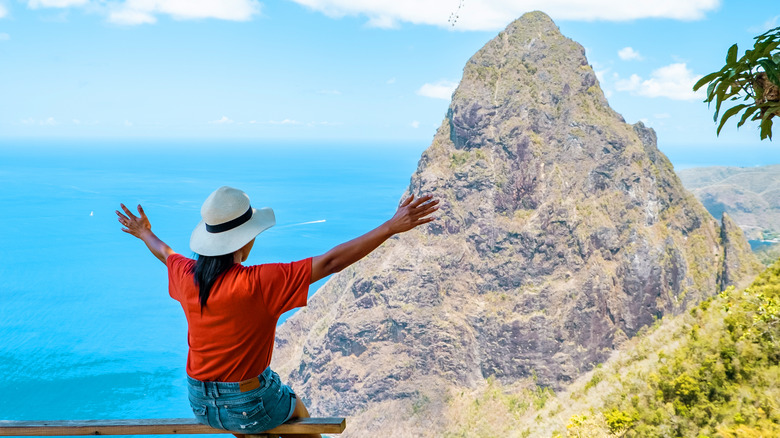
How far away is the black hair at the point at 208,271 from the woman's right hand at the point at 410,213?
1.61ft

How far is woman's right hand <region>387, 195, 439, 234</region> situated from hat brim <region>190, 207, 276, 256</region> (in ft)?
1.30

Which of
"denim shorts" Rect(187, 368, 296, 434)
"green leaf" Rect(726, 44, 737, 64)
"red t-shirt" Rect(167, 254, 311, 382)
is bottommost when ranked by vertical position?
"denim shorts" Rect(187, 368, 296, 434)

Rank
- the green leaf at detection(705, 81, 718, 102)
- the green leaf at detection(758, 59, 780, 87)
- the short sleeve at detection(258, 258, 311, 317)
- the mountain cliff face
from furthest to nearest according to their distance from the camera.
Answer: the mountain cliff face
the green leaf at detection(705, 81, 718, 102)
the green leaf at detection(758, 59, 780, 87)
the short sleeve at detection(258, 258, 311, 317)

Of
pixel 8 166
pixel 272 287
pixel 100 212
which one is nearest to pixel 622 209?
pixel 272 287

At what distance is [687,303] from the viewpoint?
51.2 meters

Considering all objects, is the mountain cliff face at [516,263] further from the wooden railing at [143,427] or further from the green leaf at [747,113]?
the green leaf at [747,113]

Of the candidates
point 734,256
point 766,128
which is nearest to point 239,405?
point 766,128

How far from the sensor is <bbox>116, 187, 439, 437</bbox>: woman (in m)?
1.59

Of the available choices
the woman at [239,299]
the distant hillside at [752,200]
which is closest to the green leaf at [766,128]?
the woman at [239,299]

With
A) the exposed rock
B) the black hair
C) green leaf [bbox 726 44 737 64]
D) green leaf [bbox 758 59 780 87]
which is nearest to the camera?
the black hair

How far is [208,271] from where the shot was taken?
168 centimetres

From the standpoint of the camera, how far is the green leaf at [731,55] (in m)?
1.88

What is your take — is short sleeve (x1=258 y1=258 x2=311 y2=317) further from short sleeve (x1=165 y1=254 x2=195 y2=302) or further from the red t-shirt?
short sleeve (x1=165 y1=254 x2=195 y2=302)

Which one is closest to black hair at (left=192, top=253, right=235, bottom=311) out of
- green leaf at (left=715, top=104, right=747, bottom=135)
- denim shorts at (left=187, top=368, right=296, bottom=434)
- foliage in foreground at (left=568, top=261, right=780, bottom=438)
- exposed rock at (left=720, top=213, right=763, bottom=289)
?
denim shorts at (left=187, top=368, right=296, bottom=434)
